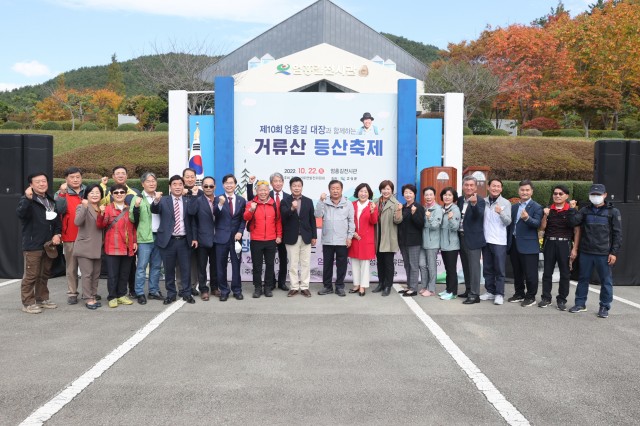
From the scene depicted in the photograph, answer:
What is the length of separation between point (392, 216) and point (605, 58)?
29746 millimetres

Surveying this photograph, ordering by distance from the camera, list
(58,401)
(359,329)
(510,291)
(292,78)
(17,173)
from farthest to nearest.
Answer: (292,78) < (17,173) < (510,291) < (359,329) < (58,401)

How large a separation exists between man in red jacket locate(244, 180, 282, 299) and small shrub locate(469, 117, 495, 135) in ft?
81.1

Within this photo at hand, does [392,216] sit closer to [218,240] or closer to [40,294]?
[218,240]

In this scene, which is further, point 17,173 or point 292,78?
point 292,78

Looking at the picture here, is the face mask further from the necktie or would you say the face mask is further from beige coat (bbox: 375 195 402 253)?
the necktie

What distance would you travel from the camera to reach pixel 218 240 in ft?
22.4

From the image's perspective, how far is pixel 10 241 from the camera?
27.2 ft

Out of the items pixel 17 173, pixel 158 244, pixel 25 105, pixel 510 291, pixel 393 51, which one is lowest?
pixel 510 291

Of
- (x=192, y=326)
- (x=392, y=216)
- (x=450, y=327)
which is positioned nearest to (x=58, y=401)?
(x=192, y=326)

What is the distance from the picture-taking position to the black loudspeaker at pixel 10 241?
8281mm

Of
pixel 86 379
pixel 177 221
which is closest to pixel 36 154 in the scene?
pixel 177 221

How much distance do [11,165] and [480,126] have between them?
26.4m

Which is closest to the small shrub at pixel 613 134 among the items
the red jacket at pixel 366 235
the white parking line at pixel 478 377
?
the red jacket at pixel 366 235

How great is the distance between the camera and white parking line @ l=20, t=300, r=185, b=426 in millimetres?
3426
